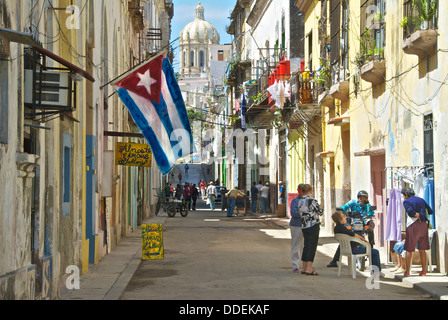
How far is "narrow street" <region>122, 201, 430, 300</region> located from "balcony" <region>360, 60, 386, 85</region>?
13.8ft

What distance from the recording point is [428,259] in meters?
15.1

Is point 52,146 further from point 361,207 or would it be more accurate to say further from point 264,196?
point 264,196

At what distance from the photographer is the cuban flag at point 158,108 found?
14.6m

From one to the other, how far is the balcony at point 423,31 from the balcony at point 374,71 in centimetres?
282

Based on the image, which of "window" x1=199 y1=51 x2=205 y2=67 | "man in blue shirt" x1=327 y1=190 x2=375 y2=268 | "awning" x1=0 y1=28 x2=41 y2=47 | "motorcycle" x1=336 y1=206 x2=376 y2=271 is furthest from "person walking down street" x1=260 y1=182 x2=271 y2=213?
"window" x1=199 y1=51 x2=205 y2=67

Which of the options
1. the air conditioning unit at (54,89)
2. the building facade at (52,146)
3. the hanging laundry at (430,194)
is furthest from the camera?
the hanging laundry at (430,194)

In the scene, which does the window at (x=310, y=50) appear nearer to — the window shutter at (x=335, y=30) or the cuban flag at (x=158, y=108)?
the window shutter at (x=335, y=30)

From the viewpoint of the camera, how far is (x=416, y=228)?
47.4 feet

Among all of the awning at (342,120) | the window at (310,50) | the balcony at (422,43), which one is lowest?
the awning at (342,120)

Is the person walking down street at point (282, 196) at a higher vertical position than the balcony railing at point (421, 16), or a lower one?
lower

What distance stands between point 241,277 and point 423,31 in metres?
5.37

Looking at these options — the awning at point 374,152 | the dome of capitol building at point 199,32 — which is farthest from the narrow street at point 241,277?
the dome of capitol building at point 199,32

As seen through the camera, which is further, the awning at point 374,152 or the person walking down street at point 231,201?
the person walking down street at point 231,201

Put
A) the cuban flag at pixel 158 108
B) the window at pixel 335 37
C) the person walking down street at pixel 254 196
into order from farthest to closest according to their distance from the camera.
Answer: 1. the person walking down street at pixel 254 196
2. the window at pixel 335 37
3. the cuban flag at pixel 158 108
